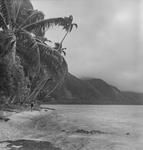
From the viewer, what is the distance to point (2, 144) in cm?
1018

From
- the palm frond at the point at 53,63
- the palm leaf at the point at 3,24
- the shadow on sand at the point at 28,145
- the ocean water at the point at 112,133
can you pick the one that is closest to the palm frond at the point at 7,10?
the palm leaf at the point at 3,24

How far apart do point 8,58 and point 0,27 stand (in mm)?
4274

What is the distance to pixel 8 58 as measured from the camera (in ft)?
52.1

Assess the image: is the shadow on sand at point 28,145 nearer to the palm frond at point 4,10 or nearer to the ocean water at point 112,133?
the ocean water at point 112,133

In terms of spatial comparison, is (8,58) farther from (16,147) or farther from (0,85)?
(16,147)

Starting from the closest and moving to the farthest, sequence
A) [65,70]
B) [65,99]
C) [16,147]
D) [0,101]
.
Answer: [16,147], [0,101], [65,70], [65,99]

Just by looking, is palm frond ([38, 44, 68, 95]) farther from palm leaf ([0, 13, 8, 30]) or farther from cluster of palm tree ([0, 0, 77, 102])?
palm leaf ([0, 13, 8, 30])

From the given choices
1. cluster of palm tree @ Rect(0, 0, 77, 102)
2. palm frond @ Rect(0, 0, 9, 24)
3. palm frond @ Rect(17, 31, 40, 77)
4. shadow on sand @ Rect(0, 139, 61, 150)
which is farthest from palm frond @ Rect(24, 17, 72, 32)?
shadow on sand @ Rect(0, 139, 61, 150)

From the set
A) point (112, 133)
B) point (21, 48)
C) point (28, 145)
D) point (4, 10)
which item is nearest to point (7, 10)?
point (4, 10)

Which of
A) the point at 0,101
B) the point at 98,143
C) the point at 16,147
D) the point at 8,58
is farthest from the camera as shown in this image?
the point at 0,101

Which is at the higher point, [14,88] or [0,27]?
[0,27]

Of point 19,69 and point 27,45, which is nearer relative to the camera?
point 19,69

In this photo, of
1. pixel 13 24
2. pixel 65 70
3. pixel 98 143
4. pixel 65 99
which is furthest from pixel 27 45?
pixel 65 99

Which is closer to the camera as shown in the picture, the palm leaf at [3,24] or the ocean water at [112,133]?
the ocean water at [112,133]
